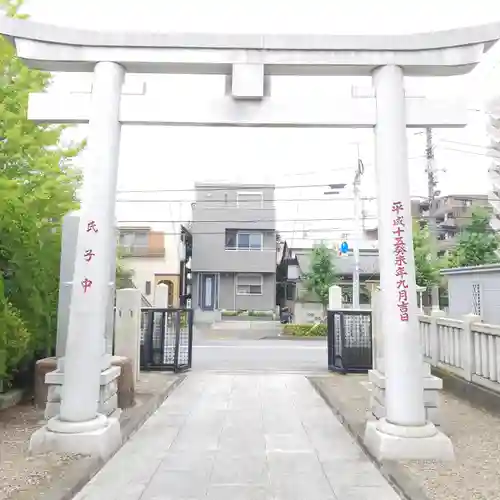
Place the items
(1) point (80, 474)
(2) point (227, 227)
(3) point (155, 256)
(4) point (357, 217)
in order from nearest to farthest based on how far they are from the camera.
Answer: (1) point (80, 474) < (4) point (357, 217) < (2) point (227, 227) < (3) point (155, 256)

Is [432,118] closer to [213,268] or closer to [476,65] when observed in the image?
[476,65]

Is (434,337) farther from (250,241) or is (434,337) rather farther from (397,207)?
(250,241)

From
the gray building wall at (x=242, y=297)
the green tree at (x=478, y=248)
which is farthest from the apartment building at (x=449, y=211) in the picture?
the gray building wall at (x=242, y=297)

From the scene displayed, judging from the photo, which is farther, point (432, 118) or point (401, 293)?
point (432, 118)

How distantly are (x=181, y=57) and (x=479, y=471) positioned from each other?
5464 mm

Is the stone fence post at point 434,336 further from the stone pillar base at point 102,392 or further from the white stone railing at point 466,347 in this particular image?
the stone pillar base at point 102,392

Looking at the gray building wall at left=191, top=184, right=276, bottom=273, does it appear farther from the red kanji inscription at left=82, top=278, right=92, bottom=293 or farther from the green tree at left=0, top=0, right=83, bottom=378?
the red kanji inscription at left=82, top=278, right=92, bottom=293

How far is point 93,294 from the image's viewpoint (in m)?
5.34

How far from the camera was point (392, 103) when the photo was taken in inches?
219

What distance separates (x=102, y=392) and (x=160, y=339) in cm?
581

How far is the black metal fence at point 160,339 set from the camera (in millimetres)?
11469

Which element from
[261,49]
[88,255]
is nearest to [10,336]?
[88,255]

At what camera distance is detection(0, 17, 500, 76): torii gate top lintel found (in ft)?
18.4

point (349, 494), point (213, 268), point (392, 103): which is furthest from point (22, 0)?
point (213, 268)
